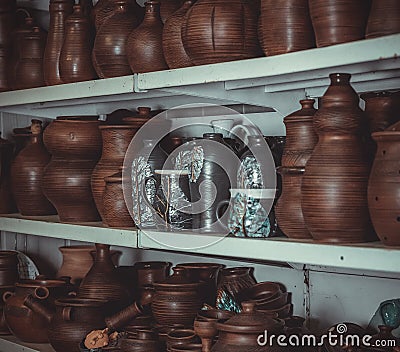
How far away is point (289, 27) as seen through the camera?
4.77 ft

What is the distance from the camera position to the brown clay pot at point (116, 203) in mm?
1842

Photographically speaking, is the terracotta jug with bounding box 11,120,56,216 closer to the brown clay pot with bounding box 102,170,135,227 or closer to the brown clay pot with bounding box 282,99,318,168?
the brown clay pot with bounding box 102,170,135,227

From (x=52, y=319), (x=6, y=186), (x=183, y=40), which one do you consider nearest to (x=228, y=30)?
(x=183, y=40)

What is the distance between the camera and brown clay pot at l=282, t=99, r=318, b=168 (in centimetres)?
149

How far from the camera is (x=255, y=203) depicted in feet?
5.08

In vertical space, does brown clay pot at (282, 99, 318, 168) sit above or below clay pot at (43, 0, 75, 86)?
below

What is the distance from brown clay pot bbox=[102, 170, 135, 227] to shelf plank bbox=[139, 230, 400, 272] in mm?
113

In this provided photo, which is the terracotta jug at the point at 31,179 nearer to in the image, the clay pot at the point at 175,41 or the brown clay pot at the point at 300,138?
the clay pot at the point at 175,41

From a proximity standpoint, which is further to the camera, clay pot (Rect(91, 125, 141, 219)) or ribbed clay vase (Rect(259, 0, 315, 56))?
clay pot (Rect(91, 125, 141, 219))

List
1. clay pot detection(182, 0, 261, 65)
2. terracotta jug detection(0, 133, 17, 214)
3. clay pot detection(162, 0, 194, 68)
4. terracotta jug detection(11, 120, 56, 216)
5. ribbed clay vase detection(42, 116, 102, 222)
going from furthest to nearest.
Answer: terracotta jug detection(0, 133, 17, 214)
terracotta jug detection(11, 120, 56, 216)
ribbed clay vase detection(42, 116, 102, 222)
clay pot detection(162, 0, 194, 68)
clay pot detection(182, 0, 261, 65)

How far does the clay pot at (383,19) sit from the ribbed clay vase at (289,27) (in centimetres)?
16

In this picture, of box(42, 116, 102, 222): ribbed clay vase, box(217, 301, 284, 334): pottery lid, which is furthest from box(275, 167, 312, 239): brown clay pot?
box(42, 116, 102, 222): ribbed clay vase

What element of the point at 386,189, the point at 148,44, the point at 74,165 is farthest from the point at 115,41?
the point at 386,189

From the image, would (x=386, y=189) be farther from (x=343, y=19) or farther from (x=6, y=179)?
(x=6, y=179)
